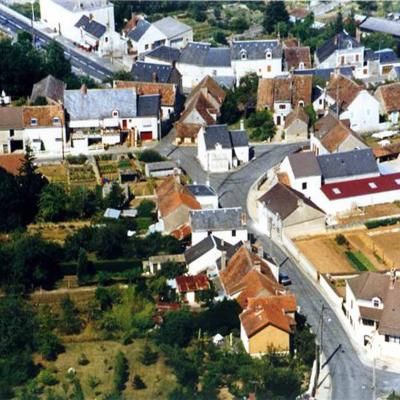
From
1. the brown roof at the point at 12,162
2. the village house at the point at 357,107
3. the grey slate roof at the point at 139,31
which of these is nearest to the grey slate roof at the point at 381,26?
the grey slate roof at the point at 139,31

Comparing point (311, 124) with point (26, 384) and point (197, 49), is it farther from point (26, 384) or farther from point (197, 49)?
point (26, 384)

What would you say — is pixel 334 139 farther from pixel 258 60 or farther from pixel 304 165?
pixel 258 60

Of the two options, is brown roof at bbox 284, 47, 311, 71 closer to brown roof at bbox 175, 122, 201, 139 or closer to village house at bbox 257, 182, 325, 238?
brown roof at bbox 175, 122, 201, 139

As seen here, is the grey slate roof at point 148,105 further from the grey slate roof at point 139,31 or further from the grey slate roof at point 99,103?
the grey slate roof at point 139,31

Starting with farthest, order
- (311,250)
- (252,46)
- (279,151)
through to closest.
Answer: (252,46) < (279,151) < (311,250)

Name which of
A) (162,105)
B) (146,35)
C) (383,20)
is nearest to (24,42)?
(146,35)

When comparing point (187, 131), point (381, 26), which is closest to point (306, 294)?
point (187, 131)
